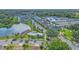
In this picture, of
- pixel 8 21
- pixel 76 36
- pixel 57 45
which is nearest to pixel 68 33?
pixel 76 36

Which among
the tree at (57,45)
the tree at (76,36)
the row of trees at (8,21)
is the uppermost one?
the row of trees at (8,21)

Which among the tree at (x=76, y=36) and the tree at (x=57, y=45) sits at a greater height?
the tree at (x=76, y=36)

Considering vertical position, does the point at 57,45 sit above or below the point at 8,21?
below

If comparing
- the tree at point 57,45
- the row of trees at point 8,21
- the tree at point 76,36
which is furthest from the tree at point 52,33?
the row of trees at point 8,21

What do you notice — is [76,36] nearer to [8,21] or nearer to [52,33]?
[52,33]

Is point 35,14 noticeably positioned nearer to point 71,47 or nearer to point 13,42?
point 13,42

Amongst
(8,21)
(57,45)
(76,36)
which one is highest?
(8,21)

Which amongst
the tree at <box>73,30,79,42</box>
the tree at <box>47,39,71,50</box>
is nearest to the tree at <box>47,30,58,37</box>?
the tree at <box>47,39,71,50</box>

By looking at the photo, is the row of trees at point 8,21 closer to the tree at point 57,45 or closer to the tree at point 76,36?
the tree at point 57,45
